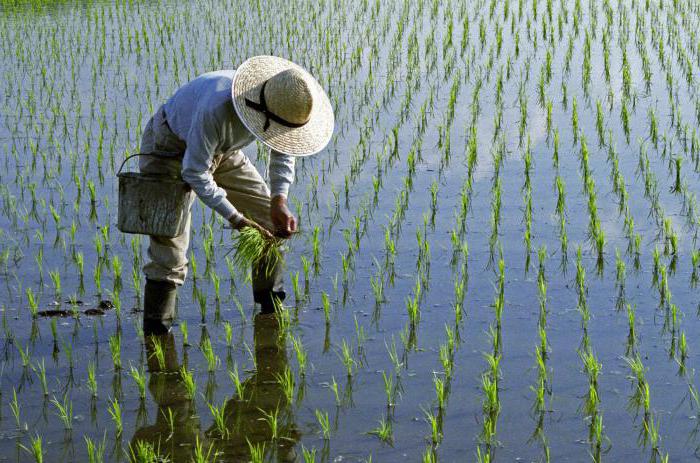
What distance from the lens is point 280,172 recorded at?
12.3ft

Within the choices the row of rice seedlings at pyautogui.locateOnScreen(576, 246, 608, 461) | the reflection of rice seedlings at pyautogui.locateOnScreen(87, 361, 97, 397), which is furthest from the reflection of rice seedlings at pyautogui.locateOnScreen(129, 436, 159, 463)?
the row of rice seedlings at pyautogui.locateOnScreen(576, 246, 608, 461)

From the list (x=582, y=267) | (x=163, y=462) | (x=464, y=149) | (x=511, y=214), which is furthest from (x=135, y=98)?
(x=163, y=462)

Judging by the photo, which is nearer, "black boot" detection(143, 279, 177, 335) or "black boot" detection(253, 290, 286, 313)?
"black boot" detection(143, 279, 177, 335)

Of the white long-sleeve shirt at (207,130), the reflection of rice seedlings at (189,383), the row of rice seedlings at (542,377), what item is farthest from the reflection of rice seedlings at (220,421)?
the row of rice seedlings at (542,377)

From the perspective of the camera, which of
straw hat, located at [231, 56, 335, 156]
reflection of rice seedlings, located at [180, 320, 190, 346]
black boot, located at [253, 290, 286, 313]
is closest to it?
straw hat, located at [231, 56, 335, 156]

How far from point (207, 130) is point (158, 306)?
2.67ft

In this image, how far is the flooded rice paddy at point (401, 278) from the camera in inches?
128

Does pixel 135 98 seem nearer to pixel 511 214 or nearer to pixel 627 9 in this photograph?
pixel 511 214

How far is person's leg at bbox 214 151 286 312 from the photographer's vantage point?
394 centimetres

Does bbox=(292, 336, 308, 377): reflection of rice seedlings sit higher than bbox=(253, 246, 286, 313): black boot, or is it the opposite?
bbox=(253, 246, 286, 313): black boot

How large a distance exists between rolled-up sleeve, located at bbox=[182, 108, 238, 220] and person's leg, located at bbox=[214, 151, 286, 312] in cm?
36

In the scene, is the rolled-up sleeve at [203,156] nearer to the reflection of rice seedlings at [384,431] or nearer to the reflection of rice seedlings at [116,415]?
the reflection of rice seedlings at [116,415]

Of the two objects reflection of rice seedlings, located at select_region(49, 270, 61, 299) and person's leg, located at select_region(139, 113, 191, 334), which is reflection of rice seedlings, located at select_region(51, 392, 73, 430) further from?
reflection of rice seedlings, located at select_region(49, 270, 61, 299)

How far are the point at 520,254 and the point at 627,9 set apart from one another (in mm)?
5818
